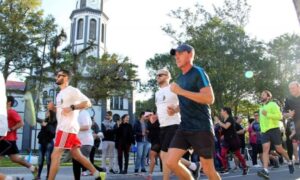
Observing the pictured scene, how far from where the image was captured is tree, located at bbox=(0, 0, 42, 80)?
2755cm

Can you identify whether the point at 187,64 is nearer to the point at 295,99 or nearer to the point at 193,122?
the point at 193,122

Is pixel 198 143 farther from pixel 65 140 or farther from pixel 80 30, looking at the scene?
pixel 80 30

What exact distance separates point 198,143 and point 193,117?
32cm

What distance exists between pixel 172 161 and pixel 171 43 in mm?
32271

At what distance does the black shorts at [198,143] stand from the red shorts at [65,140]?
2.16m

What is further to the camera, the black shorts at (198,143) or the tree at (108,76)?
the tree at (108,76)

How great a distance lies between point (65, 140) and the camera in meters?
6.35

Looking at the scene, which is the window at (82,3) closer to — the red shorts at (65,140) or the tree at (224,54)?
the tree at (224,54)

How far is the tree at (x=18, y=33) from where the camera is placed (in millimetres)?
27547

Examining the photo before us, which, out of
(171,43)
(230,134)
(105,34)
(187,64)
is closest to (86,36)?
(105,34)

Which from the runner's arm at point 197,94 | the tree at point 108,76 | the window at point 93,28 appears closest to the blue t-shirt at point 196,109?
the runner's arm at point 197,94

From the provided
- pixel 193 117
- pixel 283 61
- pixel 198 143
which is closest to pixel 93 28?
pixel 283 61

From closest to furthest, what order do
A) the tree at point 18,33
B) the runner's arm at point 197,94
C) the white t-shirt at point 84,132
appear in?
the runner's arm at point 197,94 → the white t-shirt at point 84,132 → the tree at point 18,33

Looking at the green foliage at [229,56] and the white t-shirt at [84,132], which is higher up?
the green foliage at [229,56]
